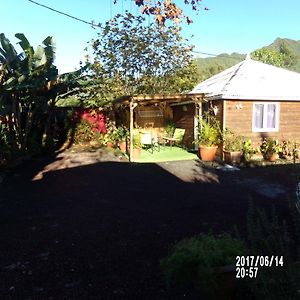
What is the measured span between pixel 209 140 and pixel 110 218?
27.2 feet

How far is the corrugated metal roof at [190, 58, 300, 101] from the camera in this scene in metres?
14.9

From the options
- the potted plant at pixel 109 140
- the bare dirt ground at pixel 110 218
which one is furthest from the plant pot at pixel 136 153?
the potted plant at pixel 109 140

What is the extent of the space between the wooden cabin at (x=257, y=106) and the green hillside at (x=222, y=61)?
11.8 m

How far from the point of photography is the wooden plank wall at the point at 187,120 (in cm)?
1818

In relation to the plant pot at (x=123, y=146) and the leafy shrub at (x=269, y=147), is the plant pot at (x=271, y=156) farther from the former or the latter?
the plant pot at (x=123, y=146)

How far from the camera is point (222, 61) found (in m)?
91.8

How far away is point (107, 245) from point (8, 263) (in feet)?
4.73

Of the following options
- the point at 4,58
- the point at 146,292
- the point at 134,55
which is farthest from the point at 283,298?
the point at 134,55

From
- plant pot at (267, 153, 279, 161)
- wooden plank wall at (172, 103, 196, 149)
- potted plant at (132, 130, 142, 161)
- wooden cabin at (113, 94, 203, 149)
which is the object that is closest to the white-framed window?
plant pot at (267, 153, 279, 161)

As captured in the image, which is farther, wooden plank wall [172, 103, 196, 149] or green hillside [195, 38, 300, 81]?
green hillside [195, 38, 300, 81]

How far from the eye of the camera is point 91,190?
32.4ft

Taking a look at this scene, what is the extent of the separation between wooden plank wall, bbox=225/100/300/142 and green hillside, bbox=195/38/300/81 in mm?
12519

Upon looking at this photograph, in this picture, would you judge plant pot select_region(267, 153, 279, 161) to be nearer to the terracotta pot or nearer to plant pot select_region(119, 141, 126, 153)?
plant pot select_region(119, 141, 126, 153)

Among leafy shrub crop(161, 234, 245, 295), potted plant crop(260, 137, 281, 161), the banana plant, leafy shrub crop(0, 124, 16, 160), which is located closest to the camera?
leafy shrub crop(161, 234, 245, 295)
